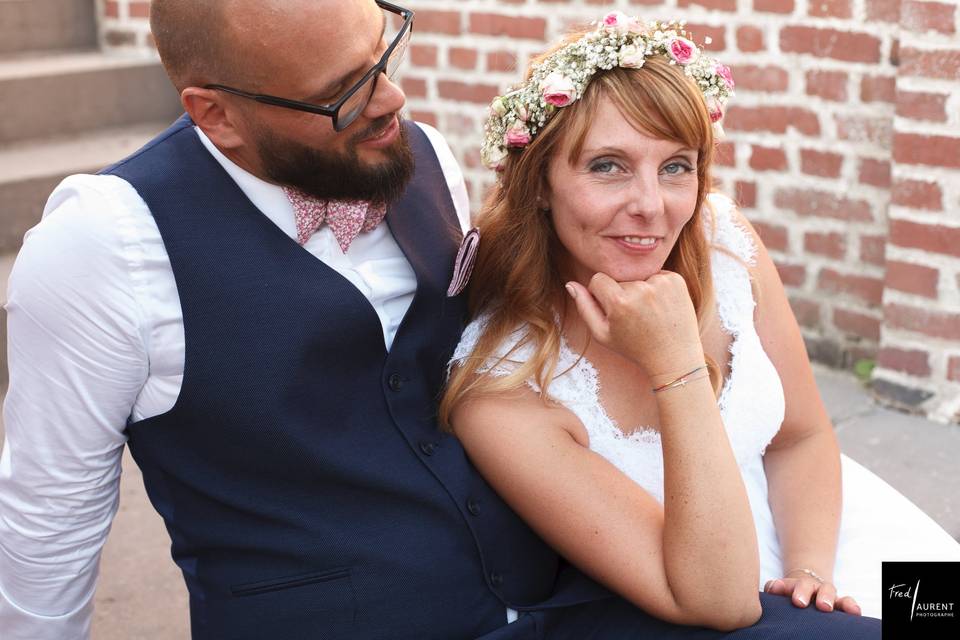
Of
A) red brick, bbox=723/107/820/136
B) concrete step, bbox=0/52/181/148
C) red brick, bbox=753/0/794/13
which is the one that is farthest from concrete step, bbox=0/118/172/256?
red brick, bbox=753/0/794/13

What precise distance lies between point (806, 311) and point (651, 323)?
1.89 metres

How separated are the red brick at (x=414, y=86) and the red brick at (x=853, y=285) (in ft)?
5.50

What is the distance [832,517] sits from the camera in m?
2.32

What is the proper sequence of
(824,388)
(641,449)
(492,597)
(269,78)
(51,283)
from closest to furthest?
(51,283) → (269,78) → (492,597) → (641,449) → (824,388)

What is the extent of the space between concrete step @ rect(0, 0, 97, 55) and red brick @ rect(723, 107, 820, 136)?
2.78 m

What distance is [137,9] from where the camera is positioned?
4.88 m

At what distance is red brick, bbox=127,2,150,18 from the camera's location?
4.84 metres

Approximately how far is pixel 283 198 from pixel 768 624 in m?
1.09

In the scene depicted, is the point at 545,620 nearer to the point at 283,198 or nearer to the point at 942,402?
the point at 283,198

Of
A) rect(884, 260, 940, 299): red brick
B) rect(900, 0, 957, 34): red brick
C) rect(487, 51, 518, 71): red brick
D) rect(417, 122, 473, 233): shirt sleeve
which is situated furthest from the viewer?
rect(487, 51, 518, 71): red brick

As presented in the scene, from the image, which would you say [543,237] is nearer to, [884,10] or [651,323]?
[651,323]

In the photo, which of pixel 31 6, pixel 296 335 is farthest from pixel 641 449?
pixel 31 6

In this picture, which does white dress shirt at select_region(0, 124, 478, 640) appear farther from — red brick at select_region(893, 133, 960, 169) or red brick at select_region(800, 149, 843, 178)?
red brick at select_region(800, 149, 843, 178)

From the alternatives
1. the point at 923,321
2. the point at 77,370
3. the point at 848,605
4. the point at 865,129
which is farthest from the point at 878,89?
the point at 77,370
